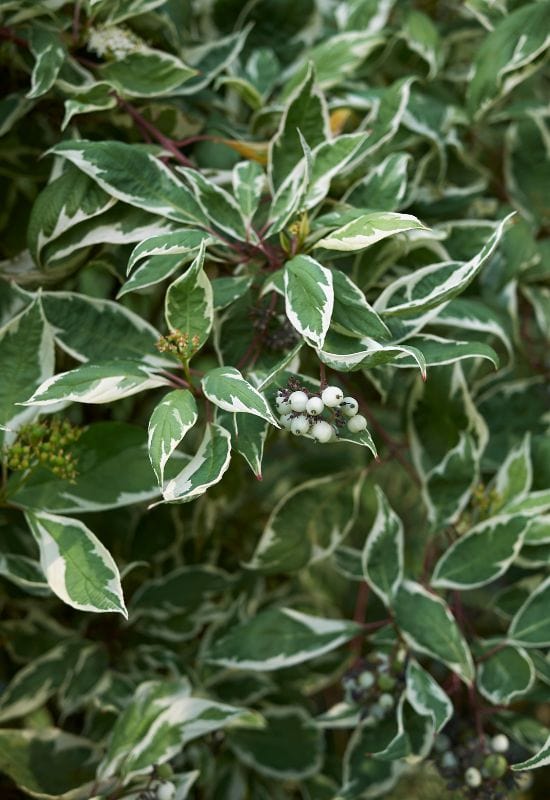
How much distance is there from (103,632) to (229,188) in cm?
56

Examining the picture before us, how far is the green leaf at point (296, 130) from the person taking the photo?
0.83 meters

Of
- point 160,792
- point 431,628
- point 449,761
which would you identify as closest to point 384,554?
point 431,628

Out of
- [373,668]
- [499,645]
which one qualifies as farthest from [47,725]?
[499,645]

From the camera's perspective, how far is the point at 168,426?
0.62 meters

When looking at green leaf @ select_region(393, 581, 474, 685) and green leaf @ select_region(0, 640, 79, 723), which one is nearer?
green leaf @ select_region(393, 581, 474, 685)

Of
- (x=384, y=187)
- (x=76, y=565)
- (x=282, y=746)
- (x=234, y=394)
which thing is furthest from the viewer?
(x=282, y=746)

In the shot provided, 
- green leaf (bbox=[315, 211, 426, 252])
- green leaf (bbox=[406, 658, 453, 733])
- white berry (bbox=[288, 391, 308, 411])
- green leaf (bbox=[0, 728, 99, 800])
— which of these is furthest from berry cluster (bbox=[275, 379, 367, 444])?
green leaf (bbox=[0, 728, 99, 800])

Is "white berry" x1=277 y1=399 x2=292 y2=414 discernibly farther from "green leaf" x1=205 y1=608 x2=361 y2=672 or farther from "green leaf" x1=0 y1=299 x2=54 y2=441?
"green leaf" x1=205 y1=608 x2=361 y2=672

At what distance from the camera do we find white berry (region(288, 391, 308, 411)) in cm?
63

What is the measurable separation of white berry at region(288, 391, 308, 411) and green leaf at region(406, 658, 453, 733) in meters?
0.35

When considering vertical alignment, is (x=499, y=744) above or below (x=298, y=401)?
below

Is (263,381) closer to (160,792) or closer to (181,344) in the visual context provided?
(181,344)

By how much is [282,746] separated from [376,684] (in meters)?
0.23

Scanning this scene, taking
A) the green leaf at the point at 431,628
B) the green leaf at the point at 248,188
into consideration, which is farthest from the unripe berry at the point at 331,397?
the green leaf at the point at 431,628
